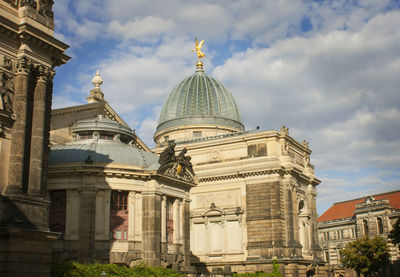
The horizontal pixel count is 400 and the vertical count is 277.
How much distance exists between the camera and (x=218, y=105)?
78188 millimetres

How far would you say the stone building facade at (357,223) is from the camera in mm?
89750

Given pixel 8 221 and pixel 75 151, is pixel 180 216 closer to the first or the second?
pixel 75 151

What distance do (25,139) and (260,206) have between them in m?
38.2

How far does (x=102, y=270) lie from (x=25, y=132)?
37.0ft

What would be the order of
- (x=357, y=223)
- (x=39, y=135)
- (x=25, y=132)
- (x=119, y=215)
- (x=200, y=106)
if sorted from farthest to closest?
(x=357, y=223)
(x=200, y=106)
(x=119, y=215)
(x=39, y=135)
(x=25, y=132)

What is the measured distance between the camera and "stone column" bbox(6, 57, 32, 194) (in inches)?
1047

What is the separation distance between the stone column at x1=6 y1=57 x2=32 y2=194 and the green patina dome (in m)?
49.1

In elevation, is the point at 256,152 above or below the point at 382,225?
above

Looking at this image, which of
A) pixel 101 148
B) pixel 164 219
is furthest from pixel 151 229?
pixel 101 148

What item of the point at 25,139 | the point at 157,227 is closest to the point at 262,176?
the point at 157,227

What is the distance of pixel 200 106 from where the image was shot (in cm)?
7794

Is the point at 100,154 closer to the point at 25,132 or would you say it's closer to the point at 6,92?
the point at 25,132

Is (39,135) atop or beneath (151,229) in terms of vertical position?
atop

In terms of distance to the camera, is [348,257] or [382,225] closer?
[348,257]
